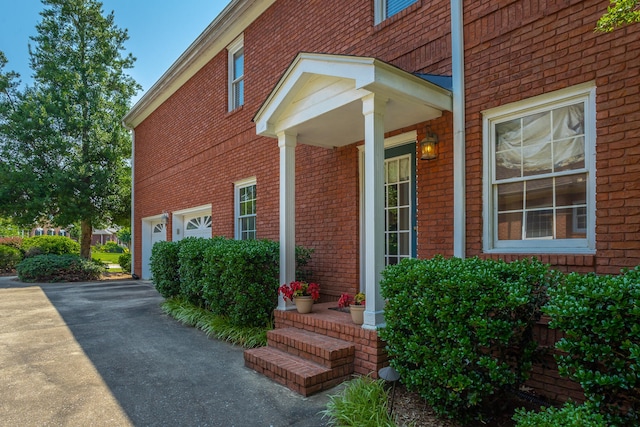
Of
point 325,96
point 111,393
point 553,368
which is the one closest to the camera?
point 553,368

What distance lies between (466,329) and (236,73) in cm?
819

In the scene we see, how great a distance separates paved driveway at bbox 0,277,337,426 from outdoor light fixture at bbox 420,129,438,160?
290 centimetres

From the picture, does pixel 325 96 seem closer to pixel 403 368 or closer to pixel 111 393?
pixel 403 368

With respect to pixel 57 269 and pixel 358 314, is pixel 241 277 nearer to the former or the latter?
pixel 358 314

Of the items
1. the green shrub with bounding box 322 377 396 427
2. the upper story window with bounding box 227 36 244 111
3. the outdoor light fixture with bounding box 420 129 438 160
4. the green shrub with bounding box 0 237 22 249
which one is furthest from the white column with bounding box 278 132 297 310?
the green shrub with bounding box 0 237 22 249

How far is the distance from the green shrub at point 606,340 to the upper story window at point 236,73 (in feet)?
26.2

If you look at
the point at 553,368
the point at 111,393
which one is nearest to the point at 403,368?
the point at 553,368

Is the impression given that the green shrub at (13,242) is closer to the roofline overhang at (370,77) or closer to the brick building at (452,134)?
the brick building at (452,134)

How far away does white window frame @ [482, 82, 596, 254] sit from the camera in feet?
11.9

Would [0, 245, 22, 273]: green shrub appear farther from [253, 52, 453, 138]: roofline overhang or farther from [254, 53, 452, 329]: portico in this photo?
[253, 52, 453, 138]: roofline overhang

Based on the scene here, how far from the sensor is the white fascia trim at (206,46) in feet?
27.5

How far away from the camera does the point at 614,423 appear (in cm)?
230

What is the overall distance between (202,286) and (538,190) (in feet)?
17.0

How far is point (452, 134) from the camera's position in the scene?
4637mm
